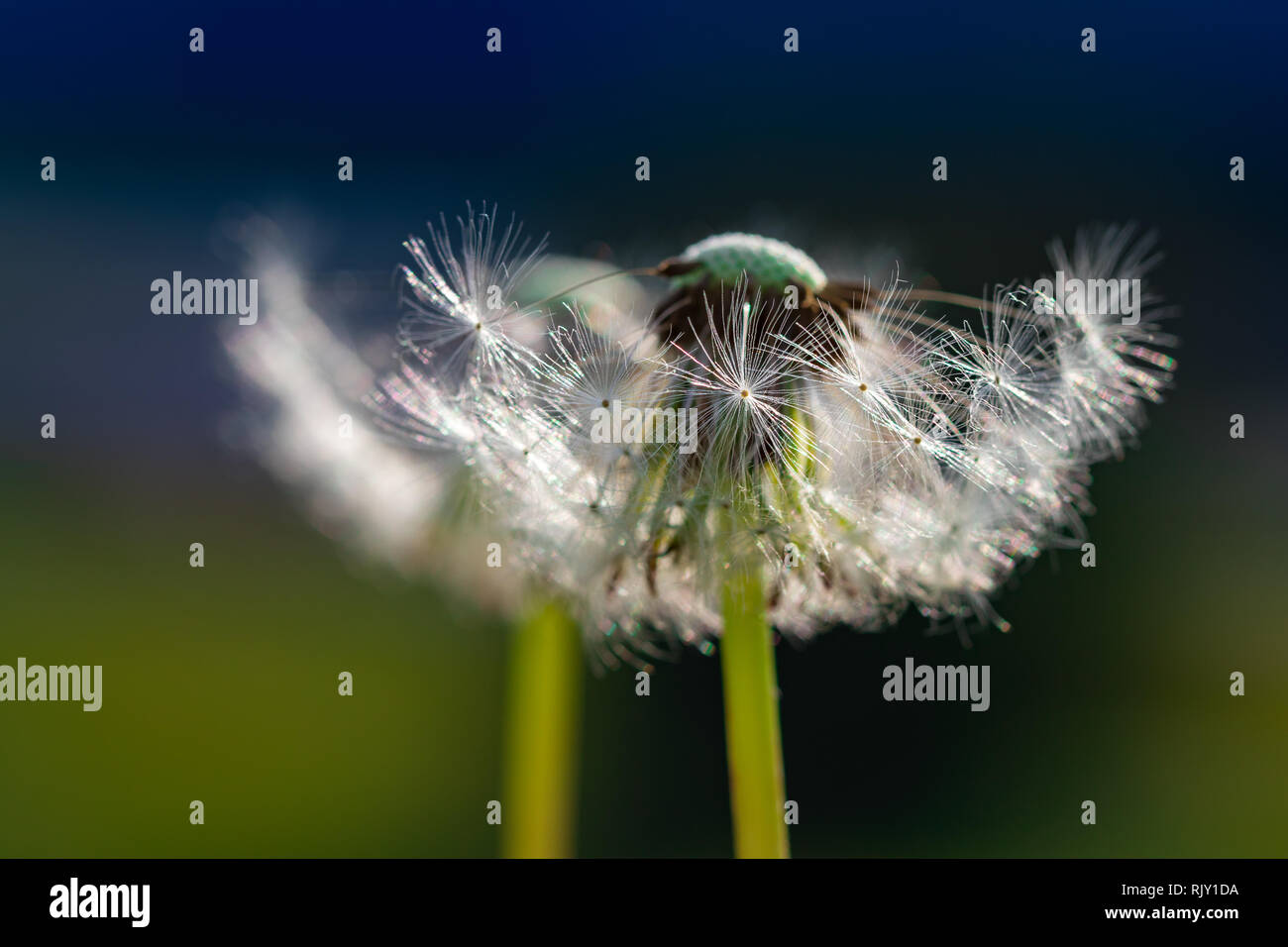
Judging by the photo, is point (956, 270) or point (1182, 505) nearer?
point (956, 270)

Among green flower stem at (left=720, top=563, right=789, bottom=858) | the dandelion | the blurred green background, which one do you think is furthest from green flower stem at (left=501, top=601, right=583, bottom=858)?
the blurred green background

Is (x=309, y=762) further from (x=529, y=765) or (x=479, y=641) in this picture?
(x=529, y=765)

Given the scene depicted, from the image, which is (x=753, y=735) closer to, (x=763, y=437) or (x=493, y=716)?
(x=763, y=437)

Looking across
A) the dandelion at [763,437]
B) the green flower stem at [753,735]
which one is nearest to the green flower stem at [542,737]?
the dandelion at [763,437]

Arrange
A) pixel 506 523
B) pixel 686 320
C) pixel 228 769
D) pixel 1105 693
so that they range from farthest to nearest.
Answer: pixel 1105 693 → pixel 228 769 → pixel 506 523 → pixel 686 320

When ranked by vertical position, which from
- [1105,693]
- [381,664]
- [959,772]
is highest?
[381,664]

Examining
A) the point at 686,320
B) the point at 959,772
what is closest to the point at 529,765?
the point at 686,320

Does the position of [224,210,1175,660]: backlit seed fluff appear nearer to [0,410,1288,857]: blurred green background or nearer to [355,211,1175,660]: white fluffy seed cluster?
[355,211,1175,660]: white fluffy seed cluster

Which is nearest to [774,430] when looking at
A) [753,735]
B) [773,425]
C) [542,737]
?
[773,425]
